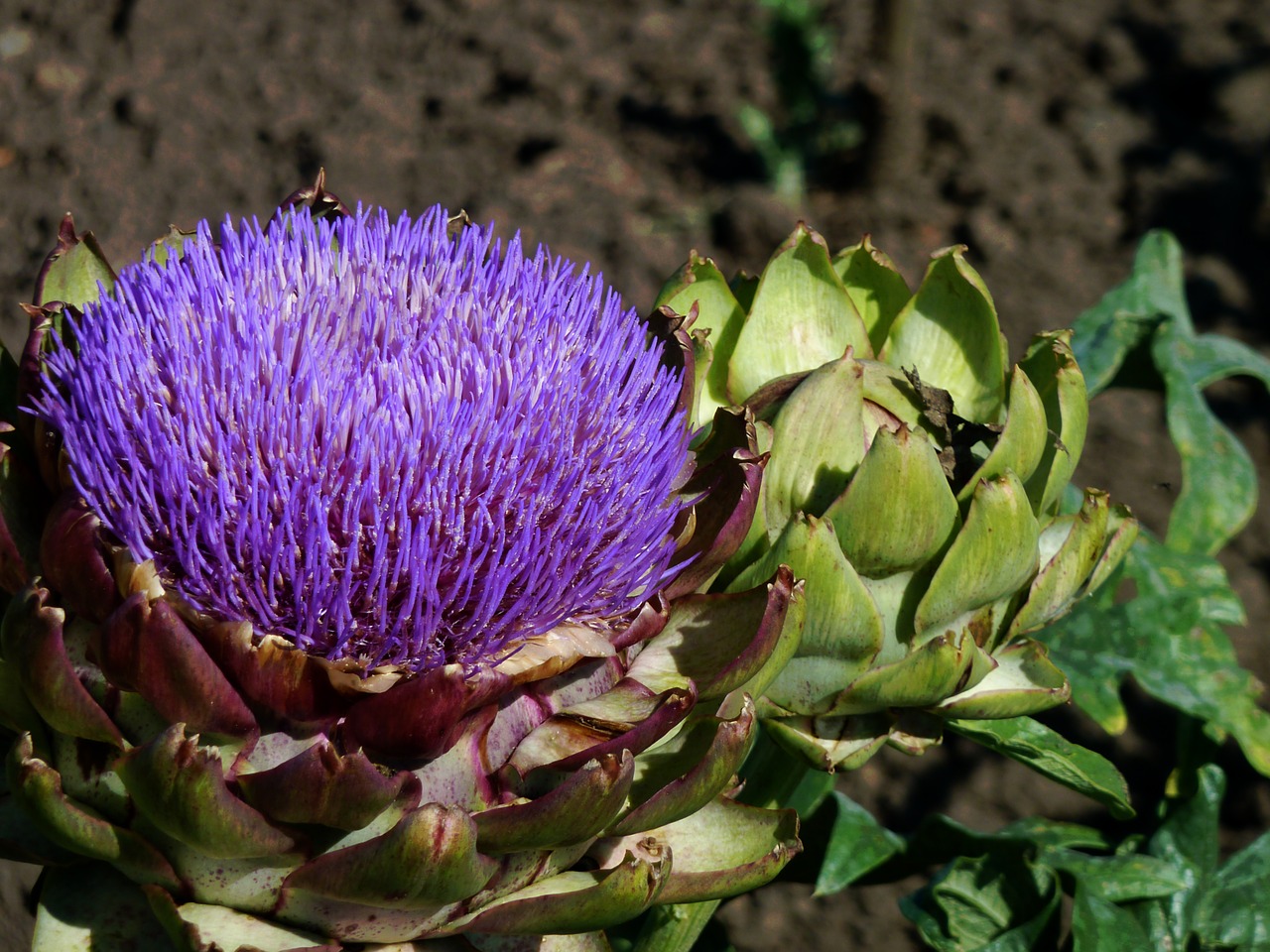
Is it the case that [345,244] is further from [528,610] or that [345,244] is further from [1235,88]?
[1235,88]

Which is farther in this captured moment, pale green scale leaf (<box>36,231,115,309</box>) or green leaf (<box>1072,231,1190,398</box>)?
green leaf (<box>1072,231,1190,398</box>)

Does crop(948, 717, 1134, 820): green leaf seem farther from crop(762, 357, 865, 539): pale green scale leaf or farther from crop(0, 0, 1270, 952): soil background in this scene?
crop(0, 0, 1270, 952): soil background

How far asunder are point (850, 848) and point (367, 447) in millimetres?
634

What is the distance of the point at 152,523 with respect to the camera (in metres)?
0.91

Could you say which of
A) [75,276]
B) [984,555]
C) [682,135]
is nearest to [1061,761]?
[984,555]

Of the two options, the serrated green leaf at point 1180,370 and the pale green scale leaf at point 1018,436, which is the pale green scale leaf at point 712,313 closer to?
the pale green scale leaf at point 1018,436

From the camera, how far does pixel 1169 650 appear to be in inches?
52.1

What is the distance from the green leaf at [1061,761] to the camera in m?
1.09

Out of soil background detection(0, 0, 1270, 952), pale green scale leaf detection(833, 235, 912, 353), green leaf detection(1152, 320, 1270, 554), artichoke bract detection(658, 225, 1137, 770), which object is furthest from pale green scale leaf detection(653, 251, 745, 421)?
soil background detection(0, 0, 1270, 952)

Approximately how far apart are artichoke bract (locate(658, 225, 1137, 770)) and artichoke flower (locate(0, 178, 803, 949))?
7 cm

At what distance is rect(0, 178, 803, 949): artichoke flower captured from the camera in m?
0.84

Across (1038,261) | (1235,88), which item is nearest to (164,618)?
(1038,261)

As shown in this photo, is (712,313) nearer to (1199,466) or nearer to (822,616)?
(822,616)

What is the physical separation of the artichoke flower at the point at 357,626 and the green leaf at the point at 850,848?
0.29 m
